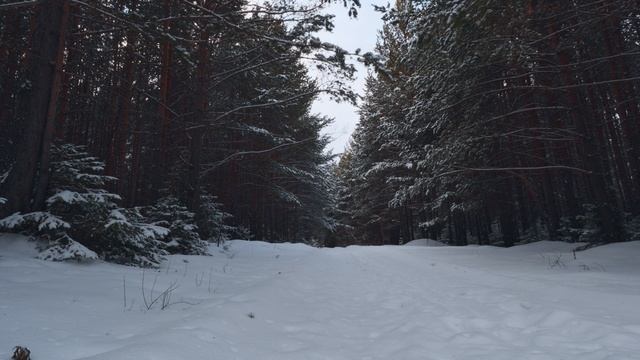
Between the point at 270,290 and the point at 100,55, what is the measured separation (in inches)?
407

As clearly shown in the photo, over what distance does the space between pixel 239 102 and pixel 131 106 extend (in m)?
6.12

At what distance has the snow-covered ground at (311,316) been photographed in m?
3.00

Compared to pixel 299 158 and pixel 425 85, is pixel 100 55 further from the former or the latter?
pixel 299 158

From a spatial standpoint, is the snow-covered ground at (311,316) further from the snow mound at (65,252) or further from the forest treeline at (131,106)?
the forest treeline at (131,106)

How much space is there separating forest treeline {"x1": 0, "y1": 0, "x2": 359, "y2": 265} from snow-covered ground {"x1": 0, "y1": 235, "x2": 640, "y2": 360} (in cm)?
89

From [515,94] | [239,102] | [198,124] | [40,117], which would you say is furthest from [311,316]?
[239,102]

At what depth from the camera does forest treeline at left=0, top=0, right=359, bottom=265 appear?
6.46m

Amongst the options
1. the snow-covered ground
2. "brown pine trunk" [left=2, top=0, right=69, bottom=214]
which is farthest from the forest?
the snow-covered ground

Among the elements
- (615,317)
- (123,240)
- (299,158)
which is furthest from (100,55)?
(299,158)

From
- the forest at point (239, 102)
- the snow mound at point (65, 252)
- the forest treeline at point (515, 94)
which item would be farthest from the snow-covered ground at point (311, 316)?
the forest treeline at point (515, 94)

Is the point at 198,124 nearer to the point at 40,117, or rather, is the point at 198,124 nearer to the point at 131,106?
the point at 131,106

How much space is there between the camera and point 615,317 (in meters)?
3.79

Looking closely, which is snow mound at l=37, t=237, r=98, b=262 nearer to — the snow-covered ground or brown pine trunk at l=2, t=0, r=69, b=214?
the snow-covered ground

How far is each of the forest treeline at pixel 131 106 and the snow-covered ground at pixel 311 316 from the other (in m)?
0.89
